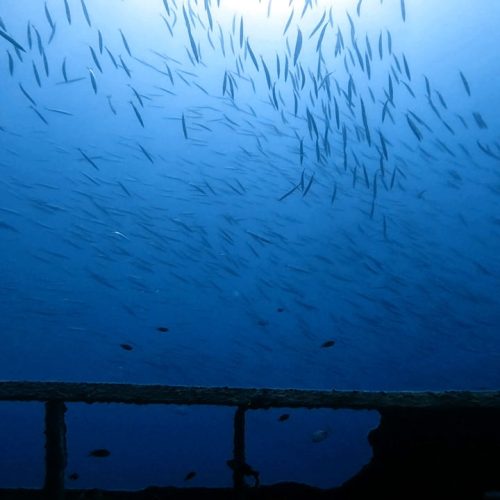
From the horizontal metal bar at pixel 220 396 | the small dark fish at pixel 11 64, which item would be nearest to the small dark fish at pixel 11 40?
the small dark fish at pixel 11 64

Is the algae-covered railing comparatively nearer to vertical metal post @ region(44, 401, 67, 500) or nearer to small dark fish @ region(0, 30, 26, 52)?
vertical metal post @ region(44, 401, 67, 500)

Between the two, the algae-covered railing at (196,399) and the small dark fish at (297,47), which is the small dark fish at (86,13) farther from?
the algae-covered railing at (196,399)

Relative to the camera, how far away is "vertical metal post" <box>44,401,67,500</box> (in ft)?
5.49

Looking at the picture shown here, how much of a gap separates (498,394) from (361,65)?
6.37ft

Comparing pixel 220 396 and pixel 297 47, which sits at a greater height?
pixel 297 47

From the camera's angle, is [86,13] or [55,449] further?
[86,13]

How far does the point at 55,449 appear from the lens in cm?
172

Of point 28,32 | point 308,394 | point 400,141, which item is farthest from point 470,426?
point 28,32

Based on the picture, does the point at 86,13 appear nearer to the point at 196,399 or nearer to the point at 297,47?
the point at 297,47

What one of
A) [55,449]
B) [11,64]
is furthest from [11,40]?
[55,449]

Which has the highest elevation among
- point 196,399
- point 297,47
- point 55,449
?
point 297,47

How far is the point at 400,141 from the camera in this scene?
2986mm

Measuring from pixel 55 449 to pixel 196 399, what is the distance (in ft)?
1.79

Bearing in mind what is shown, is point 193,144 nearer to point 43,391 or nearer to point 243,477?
point 43,391
